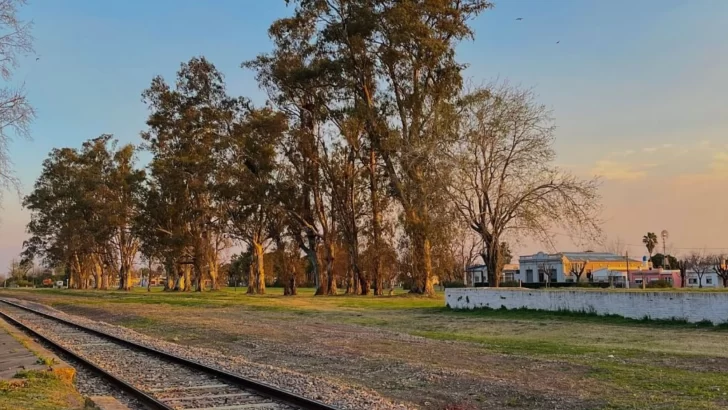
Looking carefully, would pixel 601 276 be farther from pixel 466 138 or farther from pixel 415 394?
pixel 415 394

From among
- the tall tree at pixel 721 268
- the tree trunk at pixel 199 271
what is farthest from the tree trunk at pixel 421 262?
the tall tree at pixel 721 268

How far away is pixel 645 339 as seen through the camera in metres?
17.8

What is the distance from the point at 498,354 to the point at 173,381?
24.4 feet

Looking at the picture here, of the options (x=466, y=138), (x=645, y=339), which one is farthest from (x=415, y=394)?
(x=466, y=138)

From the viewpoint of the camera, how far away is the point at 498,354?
15.2 metres

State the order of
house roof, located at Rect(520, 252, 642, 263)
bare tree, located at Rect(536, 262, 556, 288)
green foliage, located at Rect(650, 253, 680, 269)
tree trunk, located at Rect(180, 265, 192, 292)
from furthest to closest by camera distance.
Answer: green foliage, located at Rect(650, 253, 680, 269), house roof, located at Rect(520, 252, 642, 263), bare tree, located at Rect(536, 262, 556, 288), tree trunk, located at Rect(180, 265, 192, 292)

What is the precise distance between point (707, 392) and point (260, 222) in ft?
166

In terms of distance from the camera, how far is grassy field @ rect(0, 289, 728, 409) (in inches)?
393

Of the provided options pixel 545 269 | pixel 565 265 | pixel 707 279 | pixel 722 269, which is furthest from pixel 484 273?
pixel 722 269

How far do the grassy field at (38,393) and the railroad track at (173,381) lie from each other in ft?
2.93

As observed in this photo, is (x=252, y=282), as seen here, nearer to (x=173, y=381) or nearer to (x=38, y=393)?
(x=173, y=381)

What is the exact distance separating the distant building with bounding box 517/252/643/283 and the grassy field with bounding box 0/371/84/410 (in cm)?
8252

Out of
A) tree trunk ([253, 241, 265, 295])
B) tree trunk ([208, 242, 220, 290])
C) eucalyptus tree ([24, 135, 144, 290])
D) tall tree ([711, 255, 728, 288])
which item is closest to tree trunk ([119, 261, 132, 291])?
eucalyptus tree ([24, 135, 144, 290])

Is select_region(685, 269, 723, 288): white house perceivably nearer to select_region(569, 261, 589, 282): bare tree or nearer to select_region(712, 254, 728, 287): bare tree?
select_region(712, 254, 728, 287): bare tree
